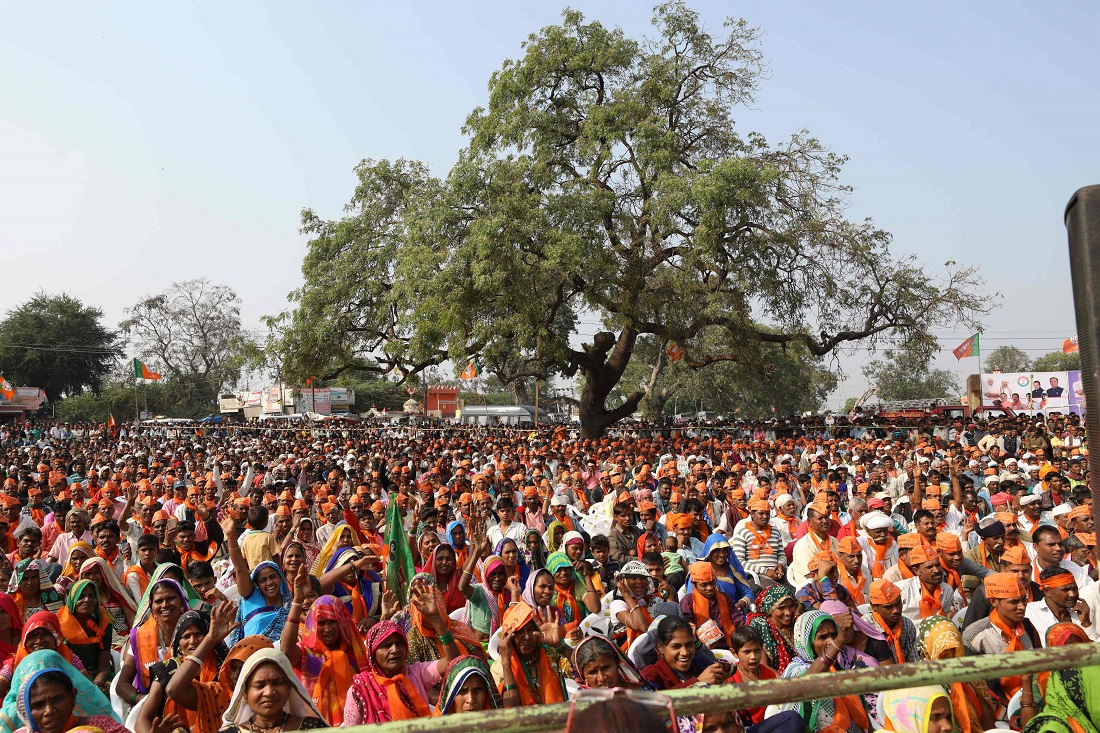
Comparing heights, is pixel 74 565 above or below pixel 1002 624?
above

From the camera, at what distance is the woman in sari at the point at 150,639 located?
14.2ft

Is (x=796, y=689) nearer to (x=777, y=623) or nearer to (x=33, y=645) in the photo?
(x=777, y=623)

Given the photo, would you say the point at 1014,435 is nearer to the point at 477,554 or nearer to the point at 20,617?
the point at 477,554

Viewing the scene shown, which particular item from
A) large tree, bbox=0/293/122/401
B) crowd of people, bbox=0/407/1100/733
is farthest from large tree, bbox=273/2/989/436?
large tree, bbox=0/293/122/401

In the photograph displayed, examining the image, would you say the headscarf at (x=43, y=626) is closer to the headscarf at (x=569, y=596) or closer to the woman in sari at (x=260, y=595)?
the woman in sari at (x=260, y=595)

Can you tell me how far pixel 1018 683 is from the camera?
394 centimetres

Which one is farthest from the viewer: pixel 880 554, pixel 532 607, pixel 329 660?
pixel 880 554

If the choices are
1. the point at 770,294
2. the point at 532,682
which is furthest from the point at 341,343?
the point at 532,682

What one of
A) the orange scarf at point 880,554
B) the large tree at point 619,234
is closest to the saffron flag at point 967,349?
the large tree at point 619,234

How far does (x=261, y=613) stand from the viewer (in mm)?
4816

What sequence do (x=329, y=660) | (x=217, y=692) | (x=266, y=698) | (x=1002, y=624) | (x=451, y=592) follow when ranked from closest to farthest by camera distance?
(x=266, y=698), (x=217, y=692), (x=329, y=660), (x=1002, y=624), (x=451, y=592)

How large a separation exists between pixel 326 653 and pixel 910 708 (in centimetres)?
240

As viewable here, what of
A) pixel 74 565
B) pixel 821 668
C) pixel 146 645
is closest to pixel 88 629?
pixel 146 645

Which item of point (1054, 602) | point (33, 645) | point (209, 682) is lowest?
point (1054, 602)
